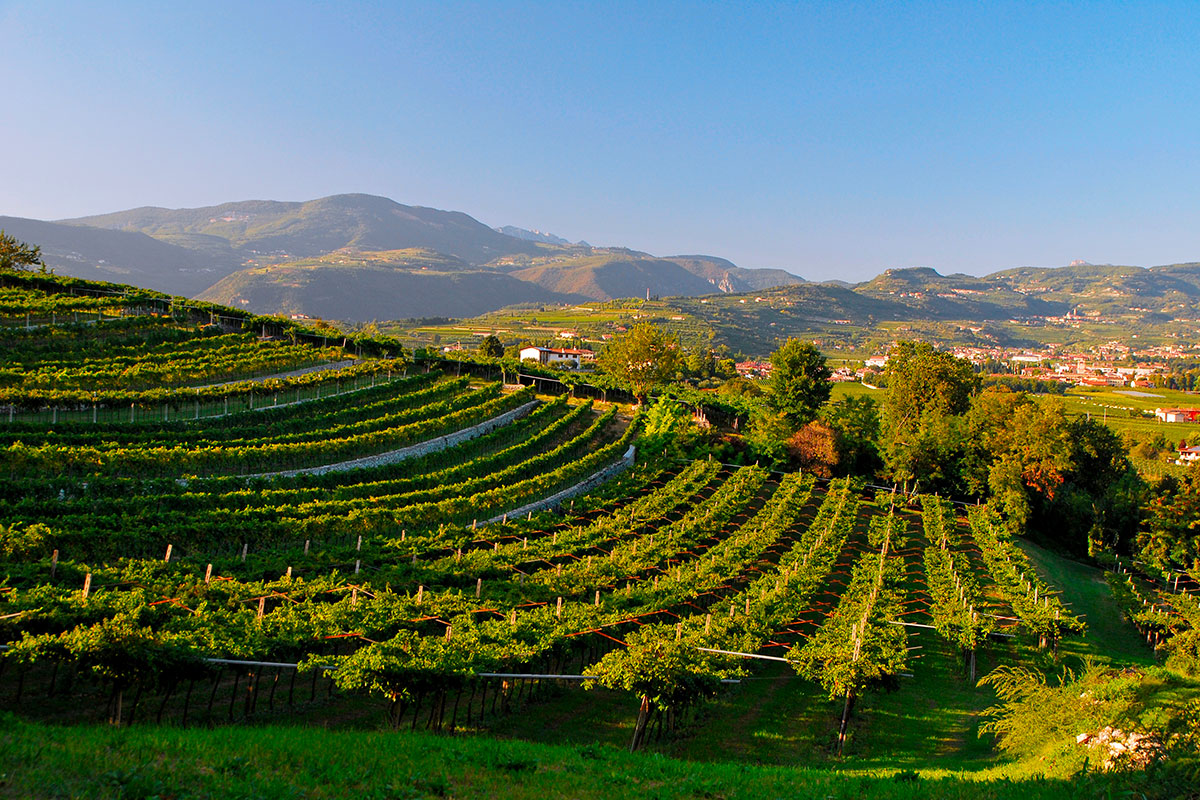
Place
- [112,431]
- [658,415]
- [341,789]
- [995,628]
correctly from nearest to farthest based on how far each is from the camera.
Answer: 1. [341,789]
2. [995,628]
3. [112,431]
4. [658,415]

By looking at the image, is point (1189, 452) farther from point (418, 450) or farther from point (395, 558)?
point (395, 558)

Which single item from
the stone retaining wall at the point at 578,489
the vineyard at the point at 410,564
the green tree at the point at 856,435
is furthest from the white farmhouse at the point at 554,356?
the stone retaining wall at the point at 578,489

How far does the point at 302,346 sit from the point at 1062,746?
1915 inches

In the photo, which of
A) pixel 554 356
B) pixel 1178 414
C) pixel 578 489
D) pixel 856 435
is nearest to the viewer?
pixel 578 489

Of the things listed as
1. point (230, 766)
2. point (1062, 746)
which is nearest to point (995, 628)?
point (1062, 746)

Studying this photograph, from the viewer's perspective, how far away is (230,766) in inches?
354

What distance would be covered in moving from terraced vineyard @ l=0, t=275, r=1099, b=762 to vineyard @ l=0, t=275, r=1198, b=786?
0.31 feet

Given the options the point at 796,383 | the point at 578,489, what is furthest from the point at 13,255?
the point at 796,383

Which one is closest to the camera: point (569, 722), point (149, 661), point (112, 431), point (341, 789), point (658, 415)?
point (341, 789)

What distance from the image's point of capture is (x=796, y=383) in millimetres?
59594

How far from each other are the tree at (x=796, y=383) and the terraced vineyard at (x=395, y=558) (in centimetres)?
1254

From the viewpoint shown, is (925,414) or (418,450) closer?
(418,450)

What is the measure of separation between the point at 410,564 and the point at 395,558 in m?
0.92

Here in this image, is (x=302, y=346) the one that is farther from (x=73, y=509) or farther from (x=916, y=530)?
(x=916, y=530)
